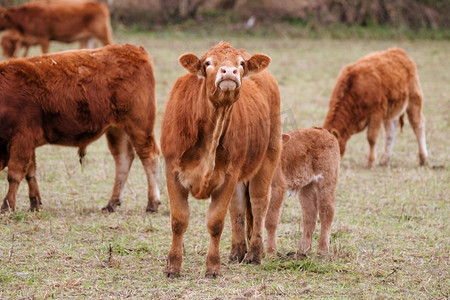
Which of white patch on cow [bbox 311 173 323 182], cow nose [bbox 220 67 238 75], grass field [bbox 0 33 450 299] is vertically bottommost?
grass field [bbox 0 33 450 299]

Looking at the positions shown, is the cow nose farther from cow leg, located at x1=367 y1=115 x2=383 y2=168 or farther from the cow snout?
cow leg, located at x1=367 y1=115 x2=383 y2=168

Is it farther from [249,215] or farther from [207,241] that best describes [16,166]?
[249,215]

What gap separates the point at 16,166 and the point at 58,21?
36.2 feet

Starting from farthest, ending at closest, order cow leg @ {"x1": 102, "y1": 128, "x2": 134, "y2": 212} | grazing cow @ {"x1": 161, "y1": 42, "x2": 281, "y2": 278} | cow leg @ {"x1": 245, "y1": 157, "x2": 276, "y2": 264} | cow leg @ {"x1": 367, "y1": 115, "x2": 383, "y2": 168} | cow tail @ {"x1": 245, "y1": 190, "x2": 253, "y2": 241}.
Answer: cow leg @ {"x1": 367, "y1": 115, "x2": 383, "y2": 168} → cow leg @ {"x1": 102, "y1": 128, "x2": 134, "y2": 212} → cow tail @ {"x1": 245, "y1": 190, "x2": 253, "y2": 241} → cow leg @ {"x1": 245, "y1": 157, "x2": 276, "y2": 264} → grazing cow @ {"x1": 161, "y1": 42, "x2": 281, "y2": 278}

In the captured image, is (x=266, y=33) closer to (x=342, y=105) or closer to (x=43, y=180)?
(x=342, y=105)

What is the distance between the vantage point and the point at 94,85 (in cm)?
829

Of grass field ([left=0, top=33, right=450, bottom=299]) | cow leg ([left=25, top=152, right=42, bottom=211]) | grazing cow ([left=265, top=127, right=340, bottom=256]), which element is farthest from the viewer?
cow leg ([left=25, top=152, right=42, bottom=211])

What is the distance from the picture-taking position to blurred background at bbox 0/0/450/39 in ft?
78.2

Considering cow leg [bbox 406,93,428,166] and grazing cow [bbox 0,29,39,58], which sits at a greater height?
grazing cow [bbox 0,29,39,58]

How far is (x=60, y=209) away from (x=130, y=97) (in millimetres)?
1506

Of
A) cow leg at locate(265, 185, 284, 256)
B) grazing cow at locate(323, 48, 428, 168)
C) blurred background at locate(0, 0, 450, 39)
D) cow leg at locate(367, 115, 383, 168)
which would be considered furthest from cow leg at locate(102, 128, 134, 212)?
blurred background at locate(0, 0, 450, 39)

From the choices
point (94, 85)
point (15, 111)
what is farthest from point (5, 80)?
point (94, 85)

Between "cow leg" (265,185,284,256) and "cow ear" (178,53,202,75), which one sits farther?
"cow leg" (265,185,284,256)

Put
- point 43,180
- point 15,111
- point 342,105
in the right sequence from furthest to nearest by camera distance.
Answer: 1. point 342,105
2. point 43,180
3. point 15,111
